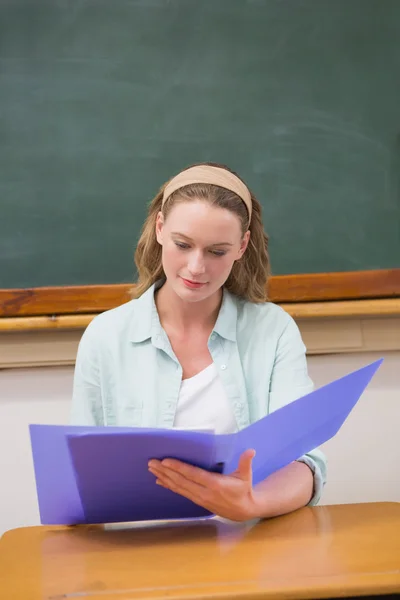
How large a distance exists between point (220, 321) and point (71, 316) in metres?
0.53

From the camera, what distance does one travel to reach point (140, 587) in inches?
29.0

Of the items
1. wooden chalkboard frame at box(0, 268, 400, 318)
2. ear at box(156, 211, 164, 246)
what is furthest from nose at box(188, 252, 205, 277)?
wooden chalkboard frame at box(0, 268, 400, 318)

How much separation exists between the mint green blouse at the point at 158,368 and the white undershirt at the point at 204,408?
1 cm

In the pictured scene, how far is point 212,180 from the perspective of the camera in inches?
49.2

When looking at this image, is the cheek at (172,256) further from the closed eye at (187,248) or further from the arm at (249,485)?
the arm at (249,485)

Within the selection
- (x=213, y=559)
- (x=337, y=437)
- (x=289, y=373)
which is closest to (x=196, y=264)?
(x=289, y=373)

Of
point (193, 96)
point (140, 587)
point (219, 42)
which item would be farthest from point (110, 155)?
point (140, 587)

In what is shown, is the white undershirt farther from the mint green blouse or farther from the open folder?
the open folder

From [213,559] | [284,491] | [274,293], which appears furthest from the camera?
[274,293]

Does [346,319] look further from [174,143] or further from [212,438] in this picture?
[212,438]

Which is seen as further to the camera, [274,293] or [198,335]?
[274,293]

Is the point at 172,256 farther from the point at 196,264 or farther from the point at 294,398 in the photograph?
the point at 294,398

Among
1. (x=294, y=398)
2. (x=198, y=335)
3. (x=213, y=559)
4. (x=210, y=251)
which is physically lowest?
(x=213, y=559)

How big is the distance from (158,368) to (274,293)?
0.56 meters
